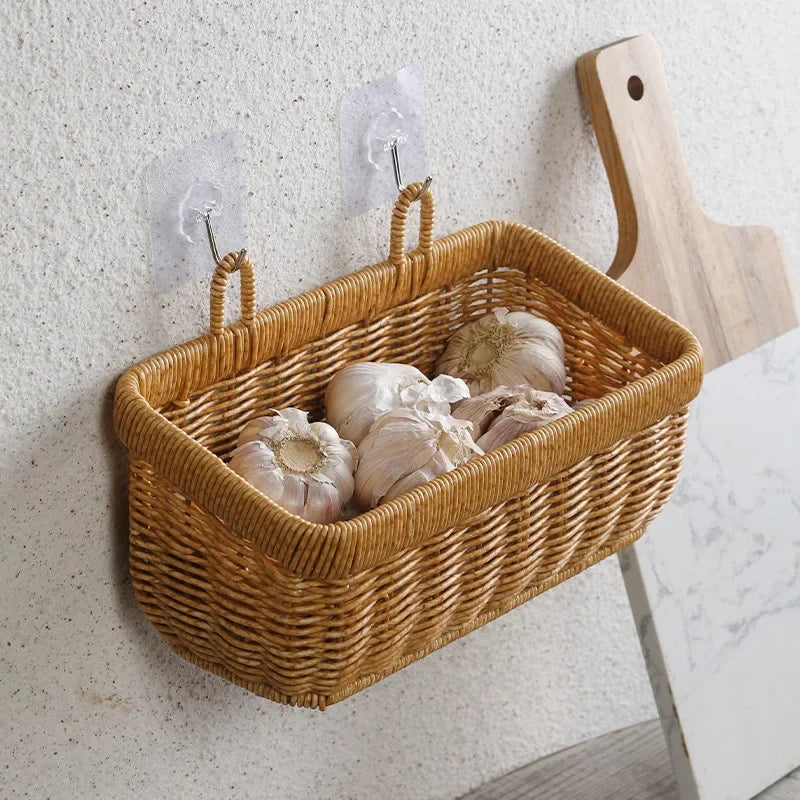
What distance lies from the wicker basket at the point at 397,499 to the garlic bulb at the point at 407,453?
5cm

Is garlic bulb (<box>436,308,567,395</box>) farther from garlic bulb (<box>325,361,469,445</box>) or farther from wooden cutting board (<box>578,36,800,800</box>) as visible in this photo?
wooden cutting board (<box>578,36,800,800</box>)

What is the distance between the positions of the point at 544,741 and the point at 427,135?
2.36 feet

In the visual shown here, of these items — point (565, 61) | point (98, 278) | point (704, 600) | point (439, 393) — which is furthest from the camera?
point (704, 600)

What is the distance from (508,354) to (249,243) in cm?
24

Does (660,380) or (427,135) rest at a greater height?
(427,135)

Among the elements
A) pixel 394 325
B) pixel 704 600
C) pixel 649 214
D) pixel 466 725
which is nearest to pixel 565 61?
pixel 649 214

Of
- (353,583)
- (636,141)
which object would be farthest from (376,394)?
(636,141)

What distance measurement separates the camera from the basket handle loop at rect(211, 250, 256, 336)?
0.91 m

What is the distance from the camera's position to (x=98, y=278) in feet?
2.89

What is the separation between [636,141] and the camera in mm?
1187

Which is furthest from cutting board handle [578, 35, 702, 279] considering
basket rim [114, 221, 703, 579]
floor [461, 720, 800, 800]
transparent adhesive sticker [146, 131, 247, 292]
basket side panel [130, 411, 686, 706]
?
floor [461, 720, 800, 800]

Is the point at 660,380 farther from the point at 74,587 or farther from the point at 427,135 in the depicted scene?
the point at 74,587

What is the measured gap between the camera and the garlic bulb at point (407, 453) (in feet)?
2.93

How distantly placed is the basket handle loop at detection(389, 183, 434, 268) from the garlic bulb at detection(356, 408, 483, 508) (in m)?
0.17
